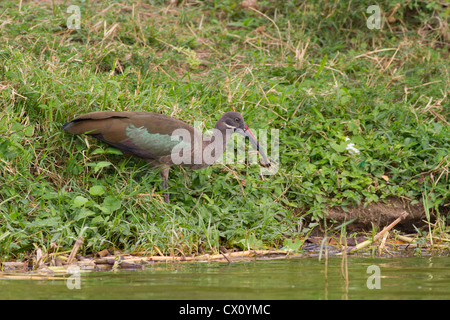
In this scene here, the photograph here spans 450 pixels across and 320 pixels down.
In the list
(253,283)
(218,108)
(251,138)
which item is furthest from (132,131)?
(253,283)

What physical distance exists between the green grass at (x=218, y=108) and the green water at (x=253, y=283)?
777mm

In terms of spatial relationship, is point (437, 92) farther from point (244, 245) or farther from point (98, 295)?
point (98, 295)

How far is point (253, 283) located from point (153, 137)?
217 centimetres

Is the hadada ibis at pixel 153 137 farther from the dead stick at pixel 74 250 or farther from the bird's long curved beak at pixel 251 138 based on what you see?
the dead stick at pixel 74 250

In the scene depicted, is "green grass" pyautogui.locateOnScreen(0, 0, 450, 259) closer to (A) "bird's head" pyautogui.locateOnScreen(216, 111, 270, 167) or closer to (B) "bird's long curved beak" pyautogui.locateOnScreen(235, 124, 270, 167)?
(B) "bird's long curved beak" pyautogui.locateOnScreen(235, 124, 270, 167)

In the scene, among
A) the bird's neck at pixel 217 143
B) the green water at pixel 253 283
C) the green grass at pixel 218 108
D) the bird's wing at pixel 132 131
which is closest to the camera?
the green water at pixel 253 283

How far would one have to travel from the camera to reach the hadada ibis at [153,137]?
20.3 ft

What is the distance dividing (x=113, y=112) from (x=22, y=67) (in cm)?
129

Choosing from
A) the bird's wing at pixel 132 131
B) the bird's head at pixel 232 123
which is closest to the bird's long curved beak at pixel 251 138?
the bird's head at pixel 232 123

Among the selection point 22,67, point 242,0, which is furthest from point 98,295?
point 242,0
